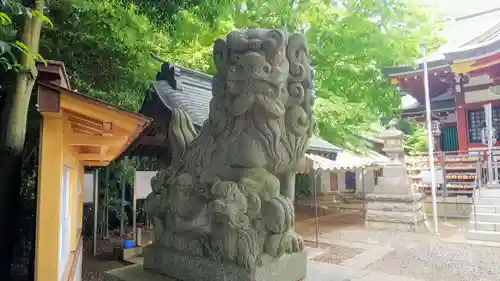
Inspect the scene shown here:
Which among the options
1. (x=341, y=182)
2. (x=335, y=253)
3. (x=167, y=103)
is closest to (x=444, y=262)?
(x=335, y=253)

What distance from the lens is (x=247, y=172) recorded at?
8.96 ft

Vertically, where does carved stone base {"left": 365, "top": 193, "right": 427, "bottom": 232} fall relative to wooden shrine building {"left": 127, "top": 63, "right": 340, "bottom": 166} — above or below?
below

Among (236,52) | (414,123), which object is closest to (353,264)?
(236,52)

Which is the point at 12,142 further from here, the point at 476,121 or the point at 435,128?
the point at 435,128

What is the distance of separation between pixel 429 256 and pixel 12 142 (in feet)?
25.7

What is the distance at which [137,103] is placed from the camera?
8.82 m

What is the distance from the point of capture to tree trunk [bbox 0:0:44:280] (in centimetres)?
493

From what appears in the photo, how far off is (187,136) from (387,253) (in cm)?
600

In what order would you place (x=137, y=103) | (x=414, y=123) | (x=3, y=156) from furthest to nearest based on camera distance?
(x=414, y=123), (x=137, y=103), (x=3, y=156)

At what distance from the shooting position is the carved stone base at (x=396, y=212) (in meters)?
10.2

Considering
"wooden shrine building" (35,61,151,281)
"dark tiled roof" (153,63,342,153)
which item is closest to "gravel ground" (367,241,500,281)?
"dark tiled roof" (153,63,342,153)

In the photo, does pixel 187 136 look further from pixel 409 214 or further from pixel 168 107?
pixel 409 214

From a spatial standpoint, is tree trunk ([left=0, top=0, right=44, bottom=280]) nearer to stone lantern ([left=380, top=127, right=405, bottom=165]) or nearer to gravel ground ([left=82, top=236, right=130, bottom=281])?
gravel ground ([left=82, top=236, right=130, bottom=281])

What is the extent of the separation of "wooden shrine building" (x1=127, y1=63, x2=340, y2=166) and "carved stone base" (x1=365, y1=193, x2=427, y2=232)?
3.10 meters
